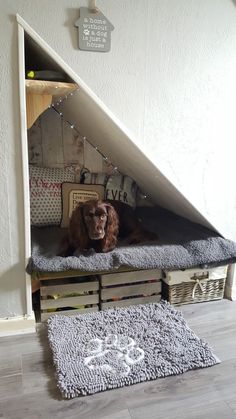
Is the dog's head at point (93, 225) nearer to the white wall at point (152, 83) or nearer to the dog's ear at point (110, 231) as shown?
the dog's ear at point (110, 231)

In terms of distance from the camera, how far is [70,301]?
1619 millimetres

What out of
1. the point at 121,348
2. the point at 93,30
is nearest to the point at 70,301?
the point at 121,348

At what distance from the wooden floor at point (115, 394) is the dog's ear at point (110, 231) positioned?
559 mm

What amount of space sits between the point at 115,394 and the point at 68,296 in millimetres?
563

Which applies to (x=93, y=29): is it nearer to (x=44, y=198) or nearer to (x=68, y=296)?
(x=44, y=198)

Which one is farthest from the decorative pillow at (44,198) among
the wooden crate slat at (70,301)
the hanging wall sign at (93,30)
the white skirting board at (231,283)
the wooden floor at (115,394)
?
the white skirting board at (231,283)

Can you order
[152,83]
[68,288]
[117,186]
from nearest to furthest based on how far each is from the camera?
[152,83] < [68,288] < [117,186]

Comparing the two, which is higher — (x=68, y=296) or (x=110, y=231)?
(x=110, y=231)

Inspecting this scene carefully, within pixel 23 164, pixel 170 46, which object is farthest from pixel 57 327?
pixel 170 46

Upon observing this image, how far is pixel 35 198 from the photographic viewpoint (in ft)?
6.56

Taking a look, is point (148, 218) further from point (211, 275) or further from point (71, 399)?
point (71, 399)

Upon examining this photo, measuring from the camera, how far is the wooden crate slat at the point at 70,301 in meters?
1.58

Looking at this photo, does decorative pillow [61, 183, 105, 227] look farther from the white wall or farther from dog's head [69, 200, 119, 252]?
the white wall

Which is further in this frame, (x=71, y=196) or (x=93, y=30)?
(x=71, y=196)
